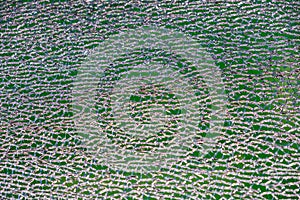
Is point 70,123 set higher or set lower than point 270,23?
lower

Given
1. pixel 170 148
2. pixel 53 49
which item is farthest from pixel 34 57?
pixel 170 148

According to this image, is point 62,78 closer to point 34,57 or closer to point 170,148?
point 34,57

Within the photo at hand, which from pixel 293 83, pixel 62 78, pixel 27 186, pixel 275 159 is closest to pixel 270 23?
pixel 293 83

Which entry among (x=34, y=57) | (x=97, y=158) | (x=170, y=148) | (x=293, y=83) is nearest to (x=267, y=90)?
(x=293, y=83)

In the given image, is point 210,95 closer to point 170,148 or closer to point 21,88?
point 170,148

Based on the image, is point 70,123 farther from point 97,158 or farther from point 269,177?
point 269,177

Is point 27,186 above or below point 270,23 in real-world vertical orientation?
below

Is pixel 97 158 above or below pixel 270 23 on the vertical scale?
below
